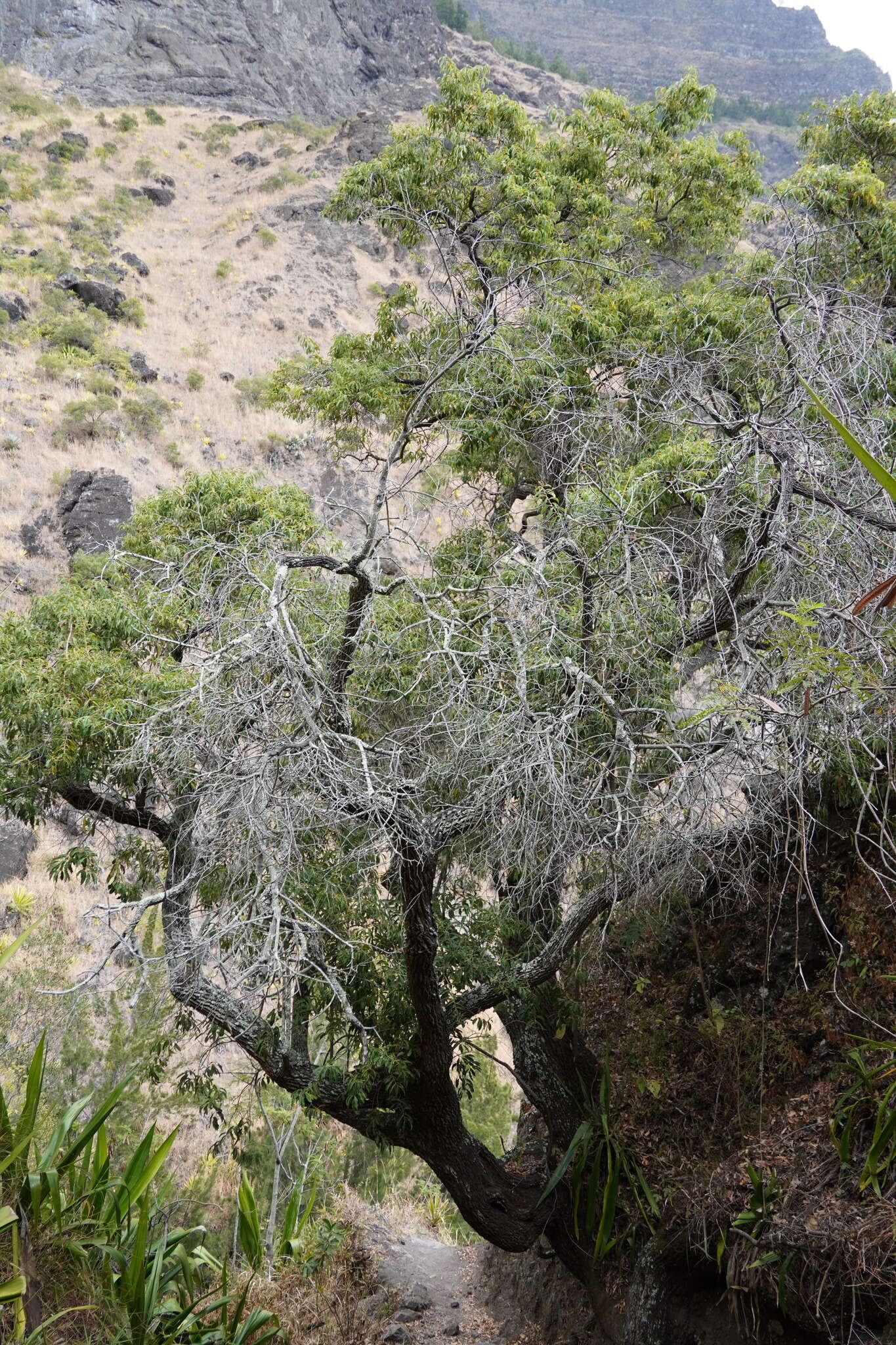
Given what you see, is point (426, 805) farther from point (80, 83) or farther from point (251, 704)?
point (80, 83)

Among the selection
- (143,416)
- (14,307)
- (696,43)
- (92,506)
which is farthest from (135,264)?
(696,43)

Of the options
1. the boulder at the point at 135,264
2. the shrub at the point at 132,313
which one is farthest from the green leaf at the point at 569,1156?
the boulder at the point at 135,264

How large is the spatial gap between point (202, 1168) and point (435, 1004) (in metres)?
5.79

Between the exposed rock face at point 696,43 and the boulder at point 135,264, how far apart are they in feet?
225

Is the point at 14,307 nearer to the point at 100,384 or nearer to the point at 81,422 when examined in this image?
the point at 100,384

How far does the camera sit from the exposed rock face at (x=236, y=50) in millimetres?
49594

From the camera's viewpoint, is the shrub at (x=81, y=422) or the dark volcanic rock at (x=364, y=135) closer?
the shrub at (x=81, y=422)

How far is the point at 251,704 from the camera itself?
13.8 feet

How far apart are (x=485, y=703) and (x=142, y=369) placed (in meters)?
24.8

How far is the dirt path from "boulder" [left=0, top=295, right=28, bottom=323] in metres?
24.5

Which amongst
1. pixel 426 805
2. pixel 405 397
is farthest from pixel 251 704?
pixel 405 397

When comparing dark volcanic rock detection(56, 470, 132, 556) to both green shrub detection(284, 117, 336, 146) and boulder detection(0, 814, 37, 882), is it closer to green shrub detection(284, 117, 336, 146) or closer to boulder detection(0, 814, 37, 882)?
boulder detection(0, 814, 37, 882)

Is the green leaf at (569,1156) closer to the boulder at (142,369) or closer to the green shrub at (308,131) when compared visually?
the boulder at (142,369)

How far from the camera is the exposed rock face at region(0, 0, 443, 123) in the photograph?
49.6 metres
